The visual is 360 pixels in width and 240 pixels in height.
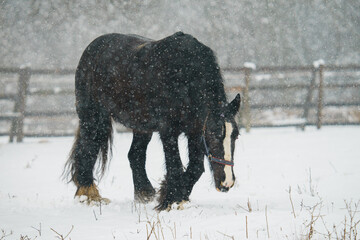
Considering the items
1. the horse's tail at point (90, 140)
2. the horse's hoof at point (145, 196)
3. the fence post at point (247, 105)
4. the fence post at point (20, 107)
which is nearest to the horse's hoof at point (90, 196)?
the horse's tail at point (90, 140)

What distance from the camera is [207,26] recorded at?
2192cm

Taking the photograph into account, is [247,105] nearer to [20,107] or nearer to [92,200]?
[20,107]

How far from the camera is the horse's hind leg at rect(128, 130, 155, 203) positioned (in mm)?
4676

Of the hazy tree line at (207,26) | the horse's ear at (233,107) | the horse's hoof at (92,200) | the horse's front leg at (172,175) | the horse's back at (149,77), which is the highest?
the hazy tree line at (207,26)

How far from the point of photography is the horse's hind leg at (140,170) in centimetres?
468

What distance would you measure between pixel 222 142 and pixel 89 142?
6.82 feet

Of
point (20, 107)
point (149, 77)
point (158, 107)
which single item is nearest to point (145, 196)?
point (158, 107)

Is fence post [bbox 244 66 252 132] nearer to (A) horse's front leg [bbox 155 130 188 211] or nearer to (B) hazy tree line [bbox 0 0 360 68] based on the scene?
(A) horse's front leg [bbox 155 130 188 211]

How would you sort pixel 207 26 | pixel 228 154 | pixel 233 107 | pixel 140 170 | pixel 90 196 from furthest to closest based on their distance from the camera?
1. pixel 207 26
2. pixel 140 170
3. pixel 90 196
4. pixel 233 107
5. pixel 228 154

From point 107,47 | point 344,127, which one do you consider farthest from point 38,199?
point 344,127

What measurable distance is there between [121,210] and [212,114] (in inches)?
52.5

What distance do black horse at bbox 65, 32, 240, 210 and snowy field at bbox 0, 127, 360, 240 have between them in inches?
11.4

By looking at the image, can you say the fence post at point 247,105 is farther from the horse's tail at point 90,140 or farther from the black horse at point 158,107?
the horse's tail at point 90,140

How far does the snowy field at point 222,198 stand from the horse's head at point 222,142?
275 mm
